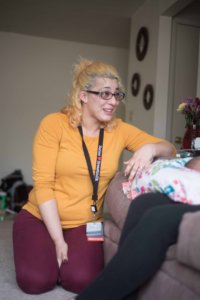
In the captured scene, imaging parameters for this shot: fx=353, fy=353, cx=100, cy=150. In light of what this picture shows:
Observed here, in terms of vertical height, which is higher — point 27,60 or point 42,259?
point 27,60

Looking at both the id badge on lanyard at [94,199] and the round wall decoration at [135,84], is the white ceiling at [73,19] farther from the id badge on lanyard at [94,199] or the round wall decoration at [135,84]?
the id badge on lanyard at [94,199]

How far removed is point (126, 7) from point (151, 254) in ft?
11.3

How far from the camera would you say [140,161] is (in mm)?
1561

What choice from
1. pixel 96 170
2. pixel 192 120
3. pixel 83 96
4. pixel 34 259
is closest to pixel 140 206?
pixel 96 170

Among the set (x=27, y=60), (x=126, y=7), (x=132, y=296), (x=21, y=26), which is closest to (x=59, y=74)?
(x=27, y=60)

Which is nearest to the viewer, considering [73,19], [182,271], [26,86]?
[182,271]

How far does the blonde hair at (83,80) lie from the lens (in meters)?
1.73

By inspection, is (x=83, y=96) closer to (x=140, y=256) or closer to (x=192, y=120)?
(x=192, y=120)

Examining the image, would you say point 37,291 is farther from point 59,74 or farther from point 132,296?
point 59,74

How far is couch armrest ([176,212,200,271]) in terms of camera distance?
0.94 m

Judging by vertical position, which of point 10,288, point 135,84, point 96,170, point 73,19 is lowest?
point 10,288

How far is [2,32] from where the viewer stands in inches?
185

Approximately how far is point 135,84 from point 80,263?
2.81 metres

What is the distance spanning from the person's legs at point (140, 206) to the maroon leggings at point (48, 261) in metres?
0.46
